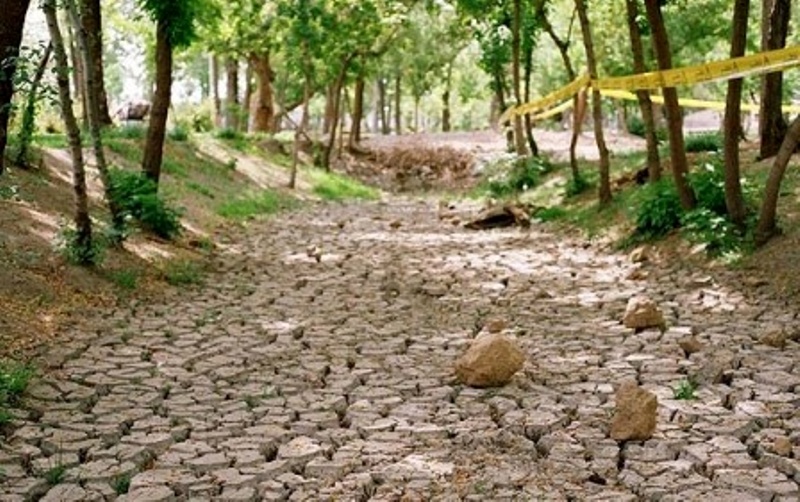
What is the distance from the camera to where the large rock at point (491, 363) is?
6.24 meters

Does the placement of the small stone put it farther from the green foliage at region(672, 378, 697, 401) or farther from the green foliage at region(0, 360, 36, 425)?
the green foliage at region(0, 360, 36, 425)

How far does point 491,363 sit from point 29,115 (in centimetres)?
713

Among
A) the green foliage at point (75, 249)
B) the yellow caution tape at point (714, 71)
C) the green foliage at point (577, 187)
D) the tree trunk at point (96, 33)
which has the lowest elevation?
the green foliage at point (75, 249)

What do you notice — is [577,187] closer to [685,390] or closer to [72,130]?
[72,130]

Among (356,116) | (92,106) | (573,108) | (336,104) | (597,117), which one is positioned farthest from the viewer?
(356,116)

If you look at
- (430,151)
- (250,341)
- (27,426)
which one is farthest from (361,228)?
(430,151)

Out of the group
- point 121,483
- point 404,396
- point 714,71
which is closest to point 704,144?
point 714,71

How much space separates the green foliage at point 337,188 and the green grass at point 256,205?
2462 millimetres

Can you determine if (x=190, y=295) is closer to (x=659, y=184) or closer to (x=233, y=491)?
(x=233, y=491)

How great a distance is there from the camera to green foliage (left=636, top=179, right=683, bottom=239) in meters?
11.3

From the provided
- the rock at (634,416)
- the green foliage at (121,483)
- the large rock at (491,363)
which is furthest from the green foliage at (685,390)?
the green foliage at (121,483)

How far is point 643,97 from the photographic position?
1336 cm

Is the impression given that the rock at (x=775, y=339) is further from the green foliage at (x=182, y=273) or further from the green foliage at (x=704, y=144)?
the green foliage at (x=704, y=144)

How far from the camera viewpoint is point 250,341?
7.64 metres
